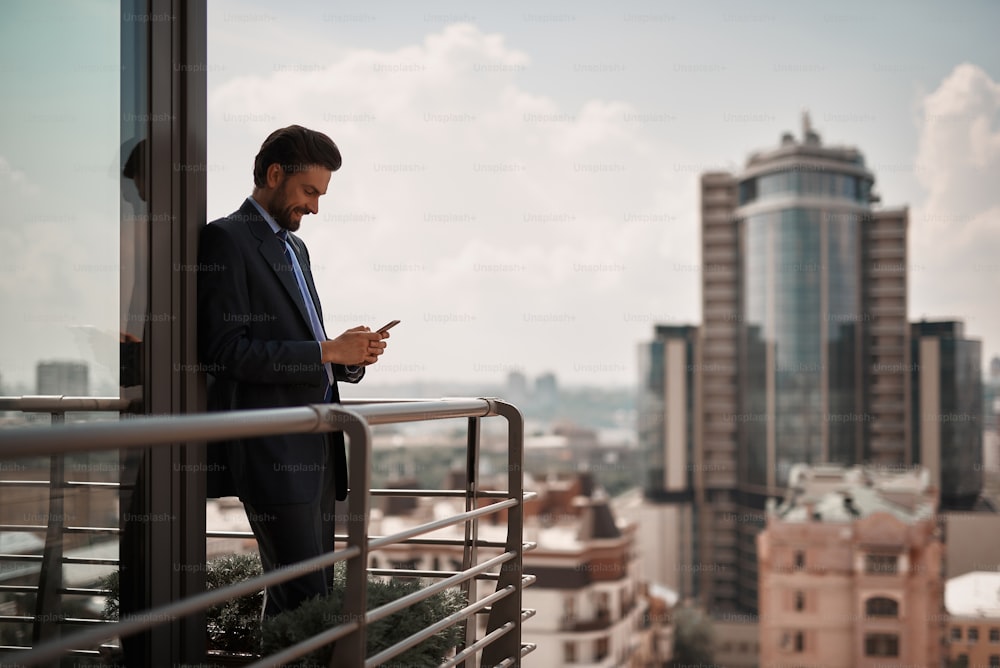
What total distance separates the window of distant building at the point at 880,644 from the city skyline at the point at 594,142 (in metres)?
13.6

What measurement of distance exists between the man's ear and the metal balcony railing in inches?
19.5

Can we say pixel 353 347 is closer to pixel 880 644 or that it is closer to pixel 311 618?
pixel 311 618

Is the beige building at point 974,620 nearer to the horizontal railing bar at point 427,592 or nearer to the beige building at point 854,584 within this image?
the beige building at point 854,584

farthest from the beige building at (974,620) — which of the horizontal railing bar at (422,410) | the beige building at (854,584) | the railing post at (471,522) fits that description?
the horizontal railing bar at (422,410)

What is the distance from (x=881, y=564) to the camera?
26.2 meters

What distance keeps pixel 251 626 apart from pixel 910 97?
4475 centimetres

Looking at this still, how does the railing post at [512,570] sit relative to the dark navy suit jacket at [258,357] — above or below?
below

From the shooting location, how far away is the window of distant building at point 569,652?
25547mm

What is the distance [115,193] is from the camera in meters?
1.79

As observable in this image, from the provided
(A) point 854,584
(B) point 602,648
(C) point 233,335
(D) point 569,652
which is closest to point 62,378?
(C) point 233,335

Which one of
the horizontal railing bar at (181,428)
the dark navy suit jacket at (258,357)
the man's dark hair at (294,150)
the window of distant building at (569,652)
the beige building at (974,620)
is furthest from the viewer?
the window of distant building at (569,652)

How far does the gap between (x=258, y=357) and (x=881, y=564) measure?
27.1 metres

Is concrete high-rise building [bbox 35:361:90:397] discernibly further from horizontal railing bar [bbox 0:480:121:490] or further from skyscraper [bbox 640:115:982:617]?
skyscraper [bbox 640:115:982:617]

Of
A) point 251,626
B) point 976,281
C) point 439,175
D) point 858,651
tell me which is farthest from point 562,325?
point 251,626
